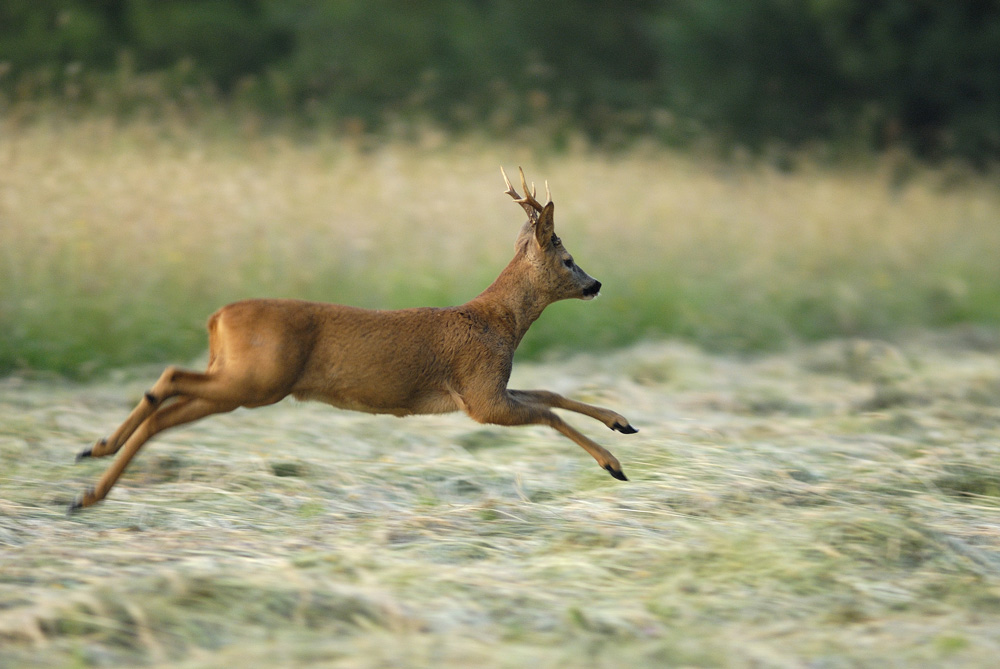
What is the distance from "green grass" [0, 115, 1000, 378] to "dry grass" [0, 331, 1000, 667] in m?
1.15

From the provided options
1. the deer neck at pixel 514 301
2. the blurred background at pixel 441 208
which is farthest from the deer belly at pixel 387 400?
the blurred background at pixel 441 208

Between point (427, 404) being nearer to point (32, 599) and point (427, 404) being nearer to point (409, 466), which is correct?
point (409, 466)

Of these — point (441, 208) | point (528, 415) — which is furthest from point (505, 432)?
point (441, 208)

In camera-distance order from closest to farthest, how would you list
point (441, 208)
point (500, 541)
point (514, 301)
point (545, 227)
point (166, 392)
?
point (500, 541) < point (166, 392) < point (545, 227) < point (514, 301) < point (441, 208)

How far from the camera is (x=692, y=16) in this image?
65.4 feet

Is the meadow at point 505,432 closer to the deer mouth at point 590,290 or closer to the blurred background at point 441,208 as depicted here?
the blurred background at point 441,208

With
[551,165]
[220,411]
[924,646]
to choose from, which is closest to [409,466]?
[220,411]

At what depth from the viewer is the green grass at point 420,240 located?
22.8 feet

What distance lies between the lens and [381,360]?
4.10m

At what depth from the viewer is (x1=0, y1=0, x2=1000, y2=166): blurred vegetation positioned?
17.5 m

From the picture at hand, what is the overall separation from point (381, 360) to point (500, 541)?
0.81 meters

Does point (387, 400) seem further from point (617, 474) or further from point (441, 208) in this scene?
point (441, 208)

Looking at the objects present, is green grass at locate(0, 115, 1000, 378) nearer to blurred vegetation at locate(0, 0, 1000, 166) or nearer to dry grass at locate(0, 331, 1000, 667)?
dry grass at locate(0, 331, 1000, 667)

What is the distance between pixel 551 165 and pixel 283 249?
358cm
